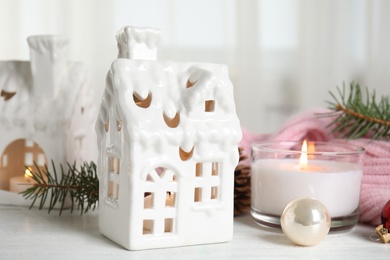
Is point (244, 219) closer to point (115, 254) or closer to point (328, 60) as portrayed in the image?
point (115, 254)

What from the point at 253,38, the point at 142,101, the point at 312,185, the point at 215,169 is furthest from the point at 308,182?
the point at 253,38

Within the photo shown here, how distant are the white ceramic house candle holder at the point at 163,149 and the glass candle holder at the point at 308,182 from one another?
0.08 m

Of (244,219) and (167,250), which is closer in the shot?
(167,250)

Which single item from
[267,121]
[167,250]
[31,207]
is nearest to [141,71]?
[167,250]

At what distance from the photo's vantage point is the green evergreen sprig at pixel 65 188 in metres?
0.77

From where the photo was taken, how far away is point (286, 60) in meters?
1.55

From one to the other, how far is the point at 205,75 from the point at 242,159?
24 cm

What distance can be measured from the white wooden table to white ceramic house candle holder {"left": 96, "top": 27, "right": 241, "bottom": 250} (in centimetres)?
2

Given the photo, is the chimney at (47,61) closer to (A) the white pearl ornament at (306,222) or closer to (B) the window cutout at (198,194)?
(B) the window cutout at (198,194)

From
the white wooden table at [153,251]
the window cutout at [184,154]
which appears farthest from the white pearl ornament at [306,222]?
the window cutout at [184,154]

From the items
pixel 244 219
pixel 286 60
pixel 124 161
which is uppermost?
pixel 286 60

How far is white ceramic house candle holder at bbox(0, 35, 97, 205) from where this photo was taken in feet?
2.64

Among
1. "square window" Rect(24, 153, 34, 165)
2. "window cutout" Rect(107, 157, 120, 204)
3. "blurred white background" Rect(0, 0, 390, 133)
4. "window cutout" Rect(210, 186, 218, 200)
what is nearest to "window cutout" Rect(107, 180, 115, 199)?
"window cutout" Rect(107, 157, 120, 204)

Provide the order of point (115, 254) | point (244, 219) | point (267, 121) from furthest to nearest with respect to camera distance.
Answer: point (267, 121) < point (244, 219) < point (115, 254)
